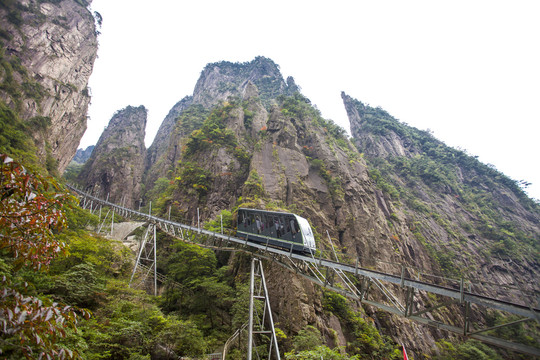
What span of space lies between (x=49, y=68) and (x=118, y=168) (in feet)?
77.5

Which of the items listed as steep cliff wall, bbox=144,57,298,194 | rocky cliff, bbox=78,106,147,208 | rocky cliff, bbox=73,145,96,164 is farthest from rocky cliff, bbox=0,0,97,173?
rocky cliff, bbox=73,145,96,164

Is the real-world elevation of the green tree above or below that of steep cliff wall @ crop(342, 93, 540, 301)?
below

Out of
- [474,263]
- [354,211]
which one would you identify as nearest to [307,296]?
[354,211]

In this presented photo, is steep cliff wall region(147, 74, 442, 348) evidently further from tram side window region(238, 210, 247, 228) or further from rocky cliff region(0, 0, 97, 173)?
rocky cliff region(0, 0, 97, 173)

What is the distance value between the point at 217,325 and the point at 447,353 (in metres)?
17.8

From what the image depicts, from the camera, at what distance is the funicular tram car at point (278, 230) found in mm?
12742

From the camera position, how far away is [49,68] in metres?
30.6

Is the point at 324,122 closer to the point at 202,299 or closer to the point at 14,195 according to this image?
the point at 202,299

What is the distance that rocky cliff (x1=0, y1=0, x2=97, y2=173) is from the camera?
24.9 m

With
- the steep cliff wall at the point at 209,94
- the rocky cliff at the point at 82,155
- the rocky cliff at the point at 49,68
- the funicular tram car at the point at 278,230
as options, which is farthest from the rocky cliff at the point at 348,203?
the rocky cliff at the point at 82,155

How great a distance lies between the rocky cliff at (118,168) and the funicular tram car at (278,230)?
135 ft

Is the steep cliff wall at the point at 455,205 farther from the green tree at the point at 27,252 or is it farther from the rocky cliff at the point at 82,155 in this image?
the rocky cliff at the point at 82,155

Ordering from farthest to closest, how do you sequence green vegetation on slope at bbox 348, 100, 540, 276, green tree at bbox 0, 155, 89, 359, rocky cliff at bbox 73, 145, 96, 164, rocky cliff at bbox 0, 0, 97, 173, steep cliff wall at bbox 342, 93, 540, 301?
rocky cliff at bbox 73, 145, 96, 164 → green vegetation on slope at bbox 348, 100, 540, 276 → steep cliff wall at bbox 342, 93, 540, 301 → rocky cliff at bbox 0, 0, 97, 173 → green tree at bbox 0, 155, 89, 359

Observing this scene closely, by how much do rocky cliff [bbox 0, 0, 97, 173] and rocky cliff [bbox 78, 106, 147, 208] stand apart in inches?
465
